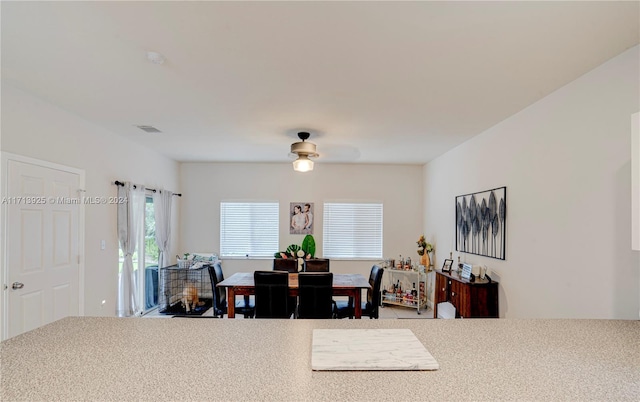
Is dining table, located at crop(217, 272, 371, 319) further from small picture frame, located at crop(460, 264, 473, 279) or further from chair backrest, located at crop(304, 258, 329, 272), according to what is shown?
small picture frame, located at crop(460, 264, 473, 279)

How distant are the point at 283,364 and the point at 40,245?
3.12 metres

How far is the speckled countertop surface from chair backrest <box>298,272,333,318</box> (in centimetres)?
185

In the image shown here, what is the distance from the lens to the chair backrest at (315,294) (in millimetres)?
3379

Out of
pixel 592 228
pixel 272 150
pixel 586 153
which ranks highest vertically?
pixel 272 150

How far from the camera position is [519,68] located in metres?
2.27

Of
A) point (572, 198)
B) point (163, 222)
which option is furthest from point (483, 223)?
point (163, 222)

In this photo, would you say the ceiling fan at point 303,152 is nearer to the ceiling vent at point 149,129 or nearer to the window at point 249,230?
the ceiling vent at point 149,129

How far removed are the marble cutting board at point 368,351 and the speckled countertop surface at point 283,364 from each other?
27mm

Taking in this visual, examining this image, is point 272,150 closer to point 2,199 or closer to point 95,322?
point 2,199

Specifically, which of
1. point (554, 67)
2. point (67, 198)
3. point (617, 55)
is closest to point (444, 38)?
point (554, 67)

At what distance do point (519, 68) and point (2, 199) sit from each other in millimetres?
4073

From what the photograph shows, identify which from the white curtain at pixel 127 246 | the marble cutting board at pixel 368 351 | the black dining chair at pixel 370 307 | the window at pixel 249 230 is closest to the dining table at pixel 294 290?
the black dining chair at pixel 370 307

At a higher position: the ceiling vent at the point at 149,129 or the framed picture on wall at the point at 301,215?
the ceiling vent at the point at 149,129

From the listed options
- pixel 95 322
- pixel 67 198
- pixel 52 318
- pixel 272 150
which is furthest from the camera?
pixel 272 150
